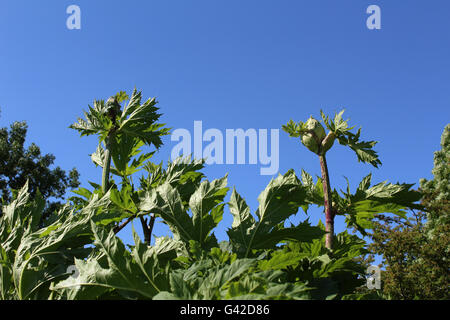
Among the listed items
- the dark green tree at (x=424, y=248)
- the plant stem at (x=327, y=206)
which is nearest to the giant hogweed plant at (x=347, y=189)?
the plant stem at (x=327, y=206)

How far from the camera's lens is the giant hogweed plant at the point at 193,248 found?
1.63 meters

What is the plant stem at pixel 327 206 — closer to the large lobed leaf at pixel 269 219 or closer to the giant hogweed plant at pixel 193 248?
the giant hogweed plant at pixel 193 248

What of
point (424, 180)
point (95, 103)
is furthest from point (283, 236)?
point (424, 180)

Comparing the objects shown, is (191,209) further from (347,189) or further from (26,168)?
(26,168)

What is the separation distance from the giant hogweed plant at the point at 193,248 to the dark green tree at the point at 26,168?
93.4 ft

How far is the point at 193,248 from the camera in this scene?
1832mm

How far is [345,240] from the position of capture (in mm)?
2500

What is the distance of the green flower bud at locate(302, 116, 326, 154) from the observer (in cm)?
264

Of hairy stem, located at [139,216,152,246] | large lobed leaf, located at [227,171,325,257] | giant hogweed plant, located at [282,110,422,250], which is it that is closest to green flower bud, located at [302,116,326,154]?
giant hogweed plant, located at [282,110,422,250]

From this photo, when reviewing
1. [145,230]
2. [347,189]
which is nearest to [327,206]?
[347,189]

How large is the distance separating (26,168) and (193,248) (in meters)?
31.5

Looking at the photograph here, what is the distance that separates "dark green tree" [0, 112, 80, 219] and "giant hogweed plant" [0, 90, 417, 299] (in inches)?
1120

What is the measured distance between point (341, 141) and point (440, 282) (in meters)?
31.8

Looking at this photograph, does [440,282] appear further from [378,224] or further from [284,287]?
[284,287]
